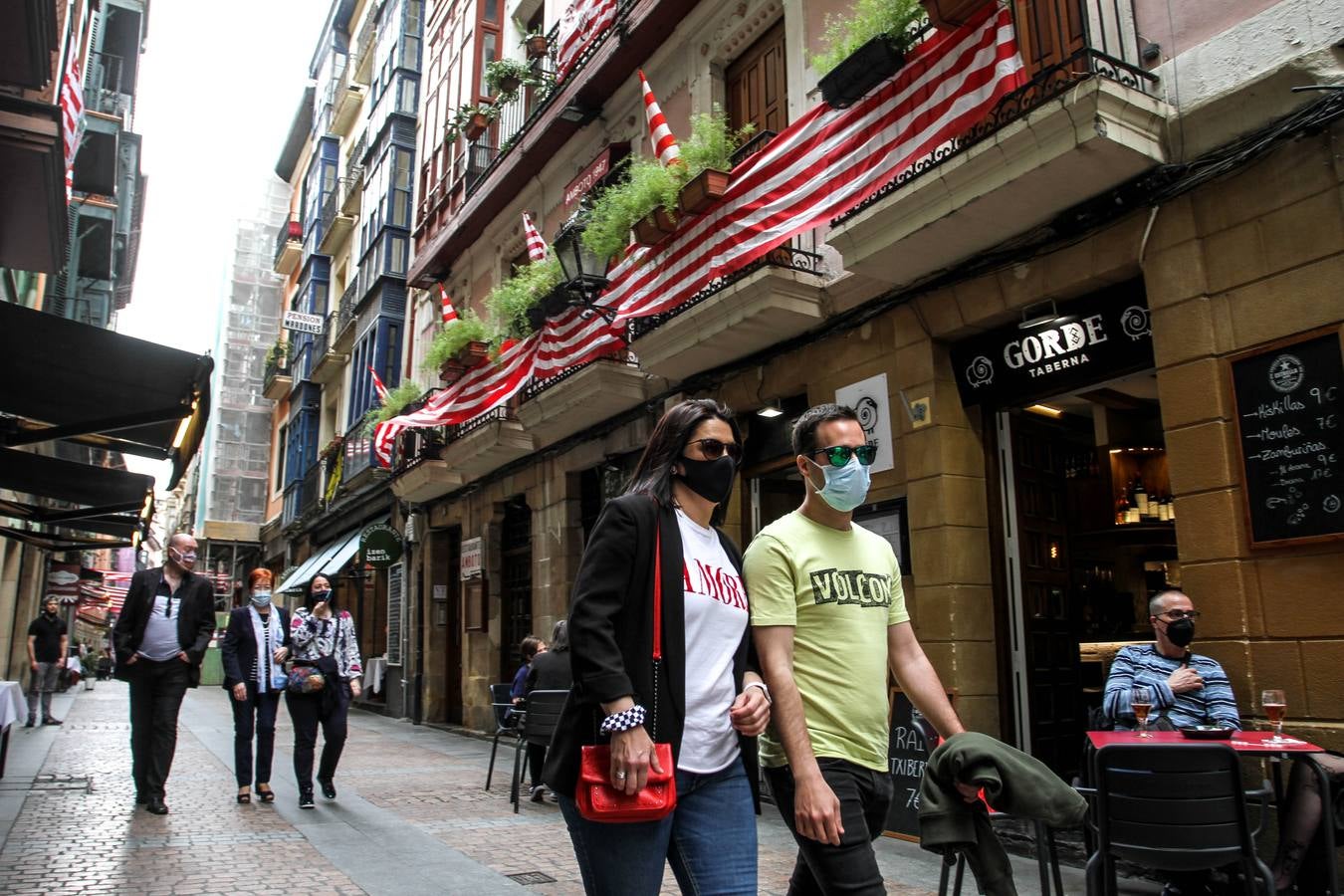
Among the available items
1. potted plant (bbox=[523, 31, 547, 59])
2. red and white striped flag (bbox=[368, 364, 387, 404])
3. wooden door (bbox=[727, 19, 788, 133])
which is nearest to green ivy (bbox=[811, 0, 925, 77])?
wooden door (bbox=[727, 19, 788, 133])

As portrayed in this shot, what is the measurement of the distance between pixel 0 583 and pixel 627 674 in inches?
683

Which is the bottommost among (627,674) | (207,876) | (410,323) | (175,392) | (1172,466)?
(207,876)

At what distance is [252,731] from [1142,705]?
6.35 meters

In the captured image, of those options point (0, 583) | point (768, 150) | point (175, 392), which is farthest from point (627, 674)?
point (0, 583)

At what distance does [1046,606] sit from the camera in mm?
8180

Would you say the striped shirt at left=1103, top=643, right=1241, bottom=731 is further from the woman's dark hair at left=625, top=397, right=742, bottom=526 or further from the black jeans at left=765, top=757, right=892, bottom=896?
the woman's dark hair at left=625, top=397, right=742, bottom=526

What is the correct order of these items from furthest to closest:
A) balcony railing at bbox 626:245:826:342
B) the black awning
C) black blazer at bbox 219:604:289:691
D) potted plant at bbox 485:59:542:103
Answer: potted plant at bbox 485:59:542:103 < balcony railing at bbox 626:245:826:342 < black blazer at bbox 219:604:289:691 < the black awning

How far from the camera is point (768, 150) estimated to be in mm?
8453

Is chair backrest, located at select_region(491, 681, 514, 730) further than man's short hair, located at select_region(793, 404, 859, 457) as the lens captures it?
Yes

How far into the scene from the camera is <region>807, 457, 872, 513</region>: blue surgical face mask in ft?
9.88

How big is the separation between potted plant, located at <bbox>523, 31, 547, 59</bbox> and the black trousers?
11.3 metres

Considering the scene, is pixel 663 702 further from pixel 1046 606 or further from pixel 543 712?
pixel 1046 606

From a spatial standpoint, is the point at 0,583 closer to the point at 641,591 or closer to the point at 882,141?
the point at 882,141

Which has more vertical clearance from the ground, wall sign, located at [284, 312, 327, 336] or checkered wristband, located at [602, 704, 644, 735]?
wall sign, located at [284, 312, 327, 336]
